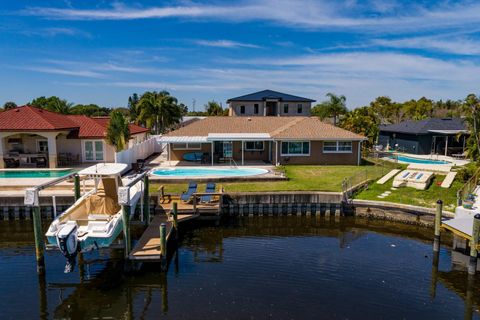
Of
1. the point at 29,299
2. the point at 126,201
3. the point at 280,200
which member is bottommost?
the point at 29,299

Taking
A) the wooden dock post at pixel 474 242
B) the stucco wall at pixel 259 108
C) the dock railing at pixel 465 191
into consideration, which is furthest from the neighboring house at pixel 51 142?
the wooden dock post at pixel 474 242

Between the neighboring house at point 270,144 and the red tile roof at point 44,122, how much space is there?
6240mm

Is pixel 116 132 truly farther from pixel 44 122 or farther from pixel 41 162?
pixel 41 162

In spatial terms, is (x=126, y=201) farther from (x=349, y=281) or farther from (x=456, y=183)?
(x=456, y=183)

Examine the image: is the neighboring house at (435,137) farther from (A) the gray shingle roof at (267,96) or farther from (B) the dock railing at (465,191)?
(B) the dock railing at (465,191)

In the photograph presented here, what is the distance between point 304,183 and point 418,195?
259 inches

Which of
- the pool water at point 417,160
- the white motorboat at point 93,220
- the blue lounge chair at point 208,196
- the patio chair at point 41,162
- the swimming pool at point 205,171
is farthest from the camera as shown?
the pool water at point 417,160

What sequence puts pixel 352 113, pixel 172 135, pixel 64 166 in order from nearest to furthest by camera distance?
1. pixel 64 166
2. pixel 172 135
3. pixel 352 113

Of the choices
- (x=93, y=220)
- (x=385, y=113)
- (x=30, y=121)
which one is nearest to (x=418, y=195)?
(x=93, y=220)

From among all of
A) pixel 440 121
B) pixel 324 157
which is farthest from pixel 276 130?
pixel 440 121

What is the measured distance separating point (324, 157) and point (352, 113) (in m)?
13.3

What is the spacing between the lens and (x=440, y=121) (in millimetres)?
38406

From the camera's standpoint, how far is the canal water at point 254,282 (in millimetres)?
11164

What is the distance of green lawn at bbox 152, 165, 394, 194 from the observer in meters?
22.1
